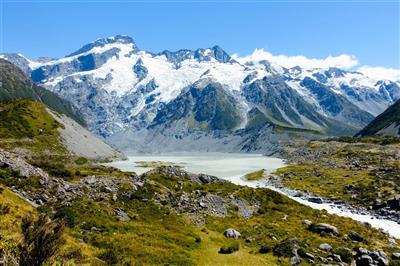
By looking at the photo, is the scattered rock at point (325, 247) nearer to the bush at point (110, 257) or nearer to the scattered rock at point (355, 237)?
the scattered rock at point (355, 237)

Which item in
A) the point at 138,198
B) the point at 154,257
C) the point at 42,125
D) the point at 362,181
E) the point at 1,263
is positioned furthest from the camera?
the point at 42,125

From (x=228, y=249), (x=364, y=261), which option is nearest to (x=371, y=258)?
(x=364, y=261)

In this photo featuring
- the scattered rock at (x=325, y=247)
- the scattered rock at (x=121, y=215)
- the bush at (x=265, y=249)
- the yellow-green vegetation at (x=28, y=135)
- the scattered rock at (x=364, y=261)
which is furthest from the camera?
the yellow-green vegetation at (x=28, y=135)

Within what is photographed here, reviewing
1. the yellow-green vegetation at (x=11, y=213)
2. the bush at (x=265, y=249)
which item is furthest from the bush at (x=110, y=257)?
the bush at (x=265, y=249)

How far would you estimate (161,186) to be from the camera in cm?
6862

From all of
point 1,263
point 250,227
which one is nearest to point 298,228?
point 250,227

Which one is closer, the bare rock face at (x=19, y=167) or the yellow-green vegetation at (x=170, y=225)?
the yellow-green vegetation at (x=170, y=225)

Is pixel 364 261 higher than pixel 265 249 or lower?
lower

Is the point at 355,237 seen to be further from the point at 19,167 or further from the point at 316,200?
the point at 19,167

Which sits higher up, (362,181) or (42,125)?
(42,125)

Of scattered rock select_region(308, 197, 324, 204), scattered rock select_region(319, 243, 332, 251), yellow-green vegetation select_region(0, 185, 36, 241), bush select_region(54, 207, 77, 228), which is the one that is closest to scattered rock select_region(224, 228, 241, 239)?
scattered rock select_region(319, 243, 332, 251)

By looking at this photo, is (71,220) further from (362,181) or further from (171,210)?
(362,181)

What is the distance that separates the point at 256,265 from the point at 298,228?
18572 mm

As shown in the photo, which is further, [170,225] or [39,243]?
[170,225]
